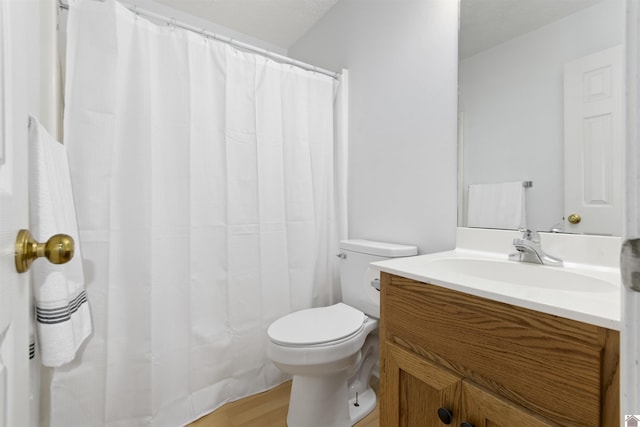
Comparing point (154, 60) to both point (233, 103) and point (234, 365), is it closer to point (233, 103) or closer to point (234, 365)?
point (233, 103)

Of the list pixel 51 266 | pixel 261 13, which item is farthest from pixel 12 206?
pixel 261 13

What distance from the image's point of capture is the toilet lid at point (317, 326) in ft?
3.89

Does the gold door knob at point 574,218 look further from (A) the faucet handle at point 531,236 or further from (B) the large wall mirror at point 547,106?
(A) the faucet handle at point 531,236

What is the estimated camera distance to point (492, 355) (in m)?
0.67

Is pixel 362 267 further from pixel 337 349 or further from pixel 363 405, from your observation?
pixel 363 405

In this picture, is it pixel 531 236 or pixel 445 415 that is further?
pixel 531 236

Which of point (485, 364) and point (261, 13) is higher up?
point (261, 13)

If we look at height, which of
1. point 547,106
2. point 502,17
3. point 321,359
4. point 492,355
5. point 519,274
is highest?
point 502,17

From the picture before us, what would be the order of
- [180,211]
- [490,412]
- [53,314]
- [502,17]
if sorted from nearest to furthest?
[490,412], [53,314], [502,17], [180,211]

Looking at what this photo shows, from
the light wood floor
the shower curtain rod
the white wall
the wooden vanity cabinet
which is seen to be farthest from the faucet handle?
the shower curtain rod

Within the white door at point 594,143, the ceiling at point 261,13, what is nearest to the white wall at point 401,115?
the ceiling at point 261,13

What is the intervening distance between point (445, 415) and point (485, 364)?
0.58 ft

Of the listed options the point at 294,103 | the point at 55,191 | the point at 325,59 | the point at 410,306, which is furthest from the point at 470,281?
the point at 325,59

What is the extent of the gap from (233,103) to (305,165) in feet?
1.69
